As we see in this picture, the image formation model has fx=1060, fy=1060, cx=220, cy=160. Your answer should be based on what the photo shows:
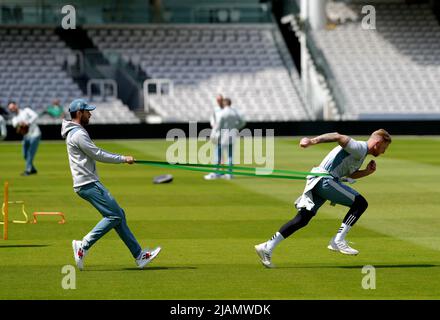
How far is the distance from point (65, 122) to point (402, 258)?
4.92 m

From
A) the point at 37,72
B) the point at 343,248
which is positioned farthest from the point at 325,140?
the point at 37,72

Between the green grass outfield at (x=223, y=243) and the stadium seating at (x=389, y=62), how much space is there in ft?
88.6

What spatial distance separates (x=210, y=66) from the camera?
59.2 metres

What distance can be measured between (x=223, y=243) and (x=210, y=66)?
4392 cm

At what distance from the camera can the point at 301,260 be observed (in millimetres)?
14188

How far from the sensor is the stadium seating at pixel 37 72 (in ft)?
180

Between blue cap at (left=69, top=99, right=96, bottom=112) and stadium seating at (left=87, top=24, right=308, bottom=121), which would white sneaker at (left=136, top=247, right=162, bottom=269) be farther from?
stadium seating at (left=87, top=24, right=308, bottom=121)

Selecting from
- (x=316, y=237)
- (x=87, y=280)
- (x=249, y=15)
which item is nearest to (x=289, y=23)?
(x=249, y=15)

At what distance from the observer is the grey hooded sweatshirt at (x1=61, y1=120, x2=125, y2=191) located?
12750 mm

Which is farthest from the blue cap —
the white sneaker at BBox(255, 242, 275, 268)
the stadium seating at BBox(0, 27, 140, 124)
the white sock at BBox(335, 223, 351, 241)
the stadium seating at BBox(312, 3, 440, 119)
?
the stadium seating at BBox(312, 3, 440, 119)

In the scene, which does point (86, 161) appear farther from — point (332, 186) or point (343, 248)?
point (343, 248)

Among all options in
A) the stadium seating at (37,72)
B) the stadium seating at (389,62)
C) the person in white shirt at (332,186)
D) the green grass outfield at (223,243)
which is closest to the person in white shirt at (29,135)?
the green grass outfield at (223,243)

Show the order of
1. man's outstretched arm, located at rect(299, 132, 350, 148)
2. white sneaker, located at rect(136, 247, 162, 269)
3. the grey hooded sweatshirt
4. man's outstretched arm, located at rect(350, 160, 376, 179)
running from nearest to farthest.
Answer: man's outstretched arm, located at rect(299, 132, 350, 148), the grey hooded sweatshirt, white sneaker, located at rect(136, 247, 162, 269), man's outstretched arm, located at rect(350, 160, 376, 179)

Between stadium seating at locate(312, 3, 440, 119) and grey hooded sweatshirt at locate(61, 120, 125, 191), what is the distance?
136 ft
